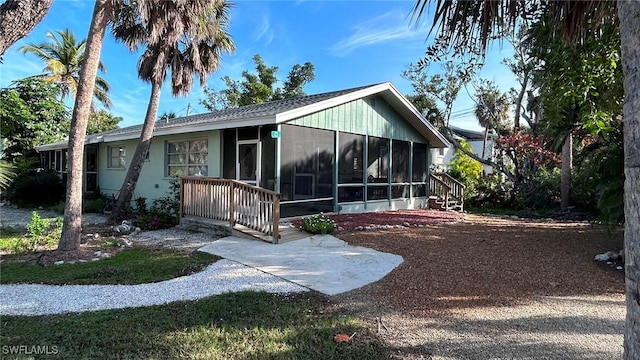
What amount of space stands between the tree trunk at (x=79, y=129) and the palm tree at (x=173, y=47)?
241cm

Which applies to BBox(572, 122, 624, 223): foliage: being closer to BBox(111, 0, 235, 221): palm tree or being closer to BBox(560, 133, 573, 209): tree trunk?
BBox(560, 133, 573, 209): tree trunk

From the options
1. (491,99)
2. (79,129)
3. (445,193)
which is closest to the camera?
(79,129)

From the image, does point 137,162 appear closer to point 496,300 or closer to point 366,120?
point 366,120

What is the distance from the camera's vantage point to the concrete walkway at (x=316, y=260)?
17.7 ft

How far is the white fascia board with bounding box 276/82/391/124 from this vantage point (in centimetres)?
926

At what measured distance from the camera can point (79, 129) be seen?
283 inches

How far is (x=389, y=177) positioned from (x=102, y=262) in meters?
9.59

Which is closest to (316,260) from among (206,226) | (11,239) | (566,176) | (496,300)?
(496,300)

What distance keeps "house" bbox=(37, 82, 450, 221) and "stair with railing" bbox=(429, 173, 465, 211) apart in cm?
41

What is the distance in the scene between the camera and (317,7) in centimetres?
1055

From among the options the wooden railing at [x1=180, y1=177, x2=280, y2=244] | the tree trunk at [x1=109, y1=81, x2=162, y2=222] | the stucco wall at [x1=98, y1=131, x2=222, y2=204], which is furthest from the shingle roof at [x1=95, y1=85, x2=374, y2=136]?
the wooden railing at [x1=180, y1=177, x2=280, y2=244]

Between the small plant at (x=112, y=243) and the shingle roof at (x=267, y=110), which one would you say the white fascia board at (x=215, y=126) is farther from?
the small plant at (x=112, y=243)

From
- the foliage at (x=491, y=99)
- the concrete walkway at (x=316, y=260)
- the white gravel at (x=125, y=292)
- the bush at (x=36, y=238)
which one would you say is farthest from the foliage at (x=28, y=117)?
the foliage at (x=491, y=99)

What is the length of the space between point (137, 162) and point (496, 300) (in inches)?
424
